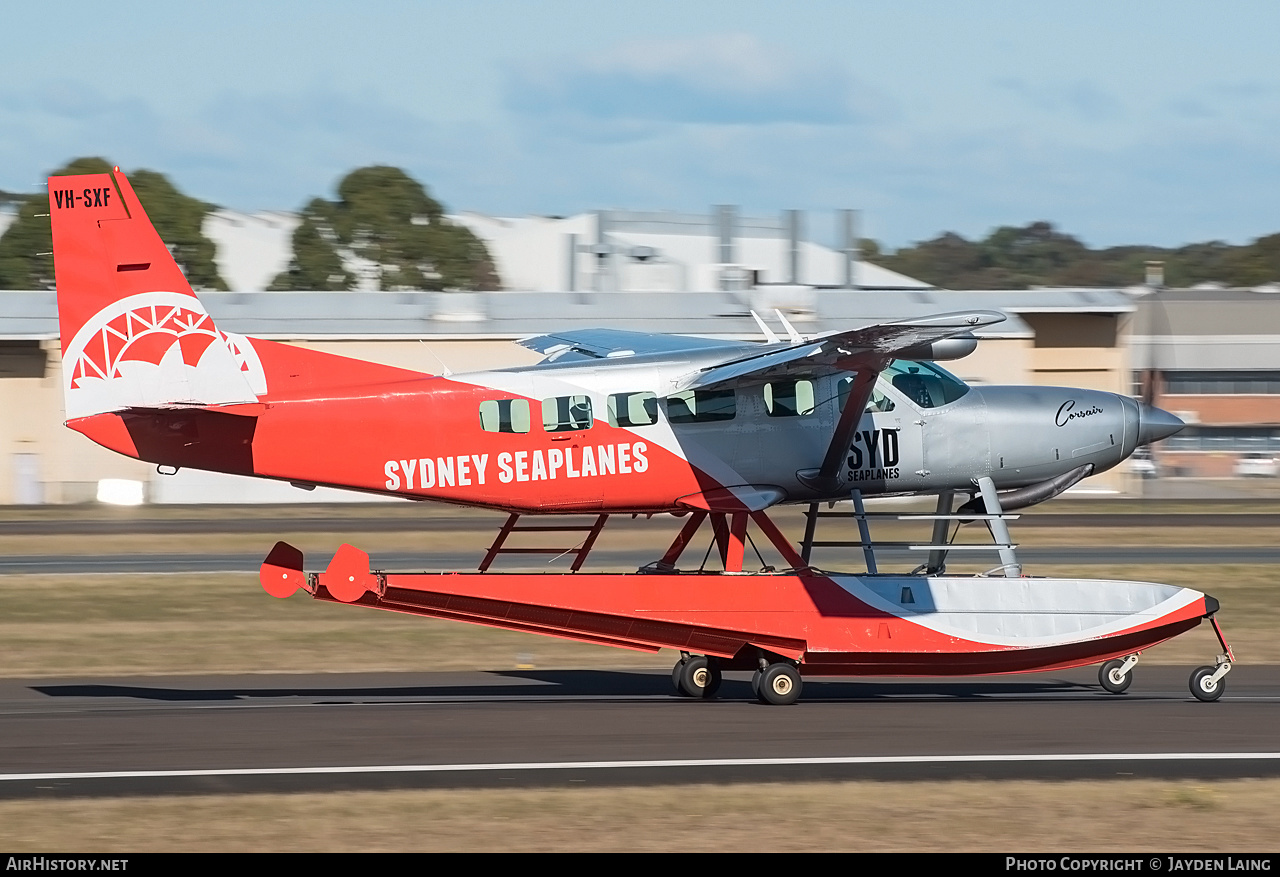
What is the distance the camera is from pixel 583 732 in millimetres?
11930

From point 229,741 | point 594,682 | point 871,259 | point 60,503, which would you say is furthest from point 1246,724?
point 871,259

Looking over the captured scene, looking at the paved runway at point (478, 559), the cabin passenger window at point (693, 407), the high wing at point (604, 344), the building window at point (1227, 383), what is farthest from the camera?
the building window at point (1227, 383)

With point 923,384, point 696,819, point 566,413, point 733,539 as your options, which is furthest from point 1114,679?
point 696,819

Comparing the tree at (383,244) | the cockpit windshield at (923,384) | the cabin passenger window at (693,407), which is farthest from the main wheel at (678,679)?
the tree at (383,244)

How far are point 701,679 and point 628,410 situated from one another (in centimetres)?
276

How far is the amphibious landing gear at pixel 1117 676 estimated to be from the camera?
14.1 m

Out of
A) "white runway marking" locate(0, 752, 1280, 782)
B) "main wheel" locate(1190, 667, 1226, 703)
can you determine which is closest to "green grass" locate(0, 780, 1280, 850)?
"white runway marking" locate(0, 752, 1280, 782)

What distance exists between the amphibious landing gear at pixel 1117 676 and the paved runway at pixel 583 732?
29 centimetres

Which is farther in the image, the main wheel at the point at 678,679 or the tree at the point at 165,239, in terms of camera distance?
the tree at the point at 165,239

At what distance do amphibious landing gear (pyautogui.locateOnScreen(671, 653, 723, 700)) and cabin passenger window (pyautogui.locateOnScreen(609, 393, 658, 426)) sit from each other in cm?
249

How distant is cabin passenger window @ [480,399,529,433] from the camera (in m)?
13.5

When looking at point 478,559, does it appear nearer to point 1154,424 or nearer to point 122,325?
point 122,325

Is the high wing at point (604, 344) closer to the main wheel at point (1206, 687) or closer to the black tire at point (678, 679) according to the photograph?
the black tire at point (678, 679)
